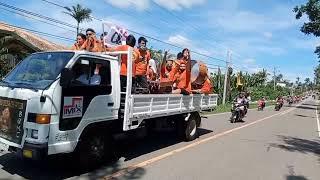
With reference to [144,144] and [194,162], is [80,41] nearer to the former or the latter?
[144,144]

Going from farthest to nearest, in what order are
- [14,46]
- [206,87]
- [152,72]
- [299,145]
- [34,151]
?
[14,46] → [299,145] → [206,87] → [152,72] → [34,151]

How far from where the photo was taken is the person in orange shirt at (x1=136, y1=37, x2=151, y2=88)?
404 inches

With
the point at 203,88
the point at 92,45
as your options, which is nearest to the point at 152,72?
the point at 92,45

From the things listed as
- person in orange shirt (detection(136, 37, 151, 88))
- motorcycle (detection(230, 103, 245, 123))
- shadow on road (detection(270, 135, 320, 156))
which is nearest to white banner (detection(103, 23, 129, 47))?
person in orange shirt (detection(136, 37, 151, 88))

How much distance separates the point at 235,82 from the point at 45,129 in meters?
45.7

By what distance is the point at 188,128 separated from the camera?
12.8 metres

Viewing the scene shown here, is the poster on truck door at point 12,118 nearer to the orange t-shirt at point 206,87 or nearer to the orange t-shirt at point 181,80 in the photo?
the orange t-shirt at point 181,80

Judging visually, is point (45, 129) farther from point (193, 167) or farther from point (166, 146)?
point (166, 146)

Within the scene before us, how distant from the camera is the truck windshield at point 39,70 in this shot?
753 centimetres

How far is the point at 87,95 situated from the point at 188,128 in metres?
5.39

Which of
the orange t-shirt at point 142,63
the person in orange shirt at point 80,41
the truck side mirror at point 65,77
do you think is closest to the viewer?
the truck side mirror at point 65,77

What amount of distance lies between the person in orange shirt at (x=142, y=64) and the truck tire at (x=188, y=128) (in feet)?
8.27

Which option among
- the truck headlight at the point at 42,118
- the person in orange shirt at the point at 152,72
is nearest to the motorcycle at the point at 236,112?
the person in orange shirt at the point at 152,72

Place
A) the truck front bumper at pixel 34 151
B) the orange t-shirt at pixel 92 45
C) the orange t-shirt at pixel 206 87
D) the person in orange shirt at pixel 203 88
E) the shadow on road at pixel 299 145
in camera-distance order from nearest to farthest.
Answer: the truck front bumper at pixel 34 151 → the orange t-shirt at pixel 92 45 → the shadow on road at pixel 299 145 → the person in orange shirt at pixel 203 88 → the orange t-shirt at pixel 206 87
